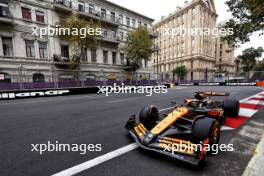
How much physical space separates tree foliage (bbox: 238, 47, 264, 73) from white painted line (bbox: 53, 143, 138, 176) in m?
60.7

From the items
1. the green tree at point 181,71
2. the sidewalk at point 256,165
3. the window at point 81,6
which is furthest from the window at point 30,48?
the green tree at point 181,71

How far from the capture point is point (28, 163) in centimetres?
207

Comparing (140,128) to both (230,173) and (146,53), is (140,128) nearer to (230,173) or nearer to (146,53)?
(230,173)

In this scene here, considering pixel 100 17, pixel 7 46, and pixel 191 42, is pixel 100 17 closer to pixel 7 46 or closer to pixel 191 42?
pixel 7 46

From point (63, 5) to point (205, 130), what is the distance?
20.5 meters

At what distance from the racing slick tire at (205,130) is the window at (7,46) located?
18.6 m

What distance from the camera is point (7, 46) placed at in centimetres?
1416

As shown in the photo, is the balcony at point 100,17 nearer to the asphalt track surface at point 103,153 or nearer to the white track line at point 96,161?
the asphalt track surface at point 103,153

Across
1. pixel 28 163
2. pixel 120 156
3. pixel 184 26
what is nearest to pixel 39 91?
pixel 28 163

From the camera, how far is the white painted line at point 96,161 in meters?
1.83

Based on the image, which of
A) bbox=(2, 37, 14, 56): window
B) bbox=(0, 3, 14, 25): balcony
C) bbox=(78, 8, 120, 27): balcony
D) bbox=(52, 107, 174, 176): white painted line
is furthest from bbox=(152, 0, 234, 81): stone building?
bbox=(52, 107, 174, 176): white painted line

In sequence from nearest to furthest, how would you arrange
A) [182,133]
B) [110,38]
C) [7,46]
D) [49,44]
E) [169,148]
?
[169,148], [182,133], [7,46], [49,44], [110,38]

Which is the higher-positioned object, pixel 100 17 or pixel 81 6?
pixel 81 6

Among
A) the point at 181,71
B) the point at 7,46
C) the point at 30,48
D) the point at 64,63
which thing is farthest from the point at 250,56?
the point at 7,46
